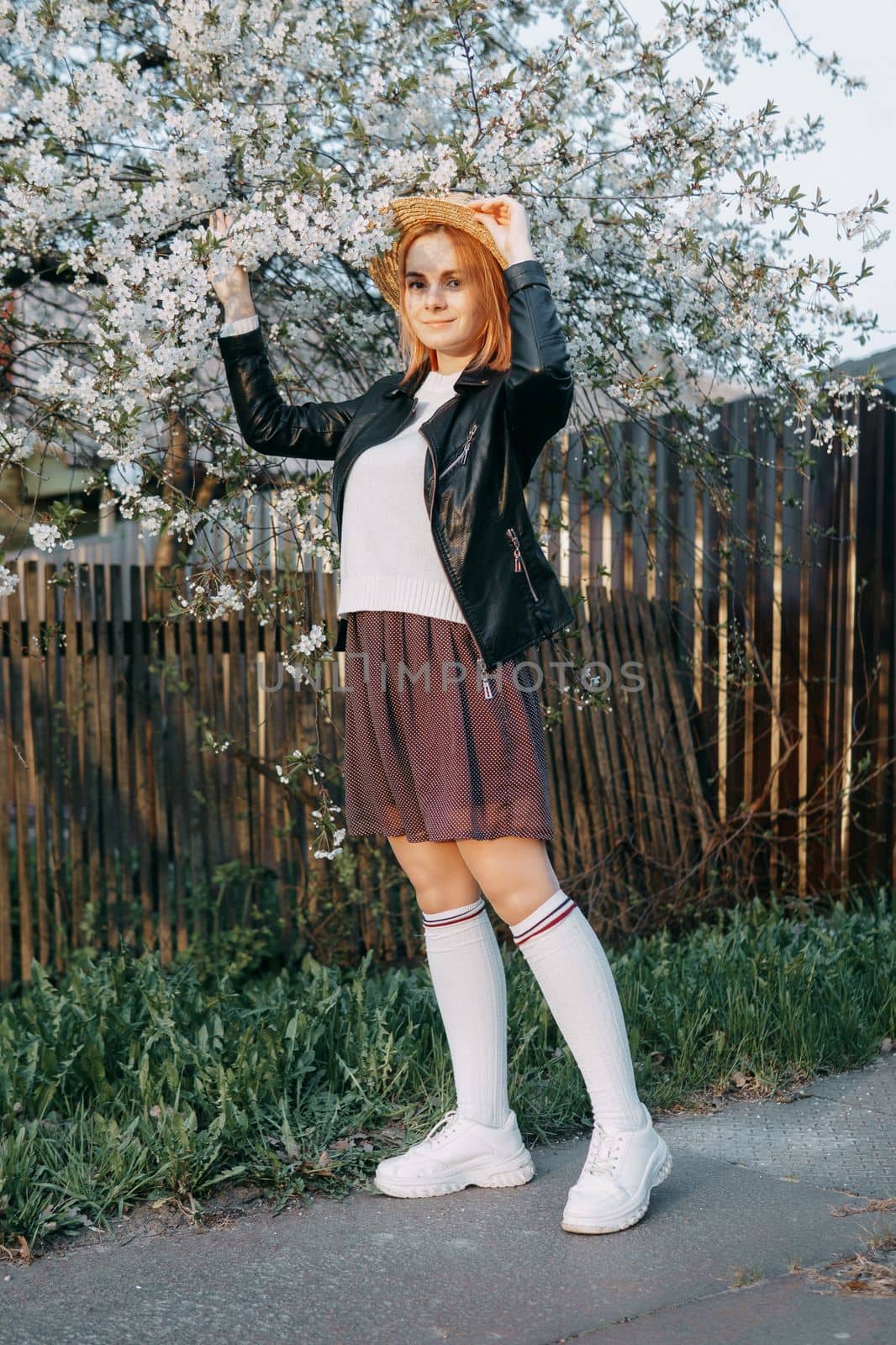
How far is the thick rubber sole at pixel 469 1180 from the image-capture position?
2775mm

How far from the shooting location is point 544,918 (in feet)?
8.85

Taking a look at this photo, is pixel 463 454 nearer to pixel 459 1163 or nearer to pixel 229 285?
pixel 229 285

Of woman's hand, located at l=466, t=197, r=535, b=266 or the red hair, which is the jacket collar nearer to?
the red hair

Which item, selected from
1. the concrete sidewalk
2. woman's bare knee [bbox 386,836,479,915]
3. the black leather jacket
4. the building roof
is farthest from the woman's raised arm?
the building roof

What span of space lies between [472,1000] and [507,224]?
5.31 ft

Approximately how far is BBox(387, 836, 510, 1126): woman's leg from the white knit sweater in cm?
51

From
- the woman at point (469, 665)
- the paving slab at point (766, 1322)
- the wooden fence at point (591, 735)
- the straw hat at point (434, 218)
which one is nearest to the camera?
the paving slab at point (766, 1322)

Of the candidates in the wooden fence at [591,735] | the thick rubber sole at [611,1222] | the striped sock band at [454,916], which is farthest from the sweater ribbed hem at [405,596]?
the wooden fence at [591,735]

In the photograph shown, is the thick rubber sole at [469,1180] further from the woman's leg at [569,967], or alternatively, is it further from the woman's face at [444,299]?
the woman's face at [444,299]

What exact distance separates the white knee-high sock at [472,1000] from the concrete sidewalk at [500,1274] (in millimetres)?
191

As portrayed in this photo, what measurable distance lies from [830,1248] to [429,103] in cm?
313

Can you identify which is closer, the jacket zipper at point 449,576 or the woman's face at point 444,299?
the jacket zipper at point 449,576

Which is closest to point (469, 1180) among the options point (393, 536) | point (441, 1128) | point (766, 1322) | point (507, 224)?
point (441, 1128)

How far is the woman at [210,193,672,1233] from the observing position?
8.68 feet
